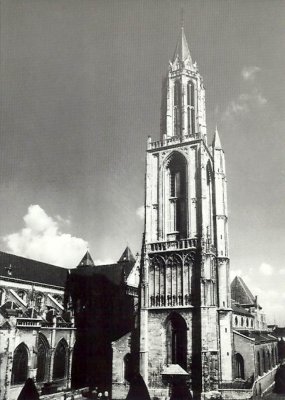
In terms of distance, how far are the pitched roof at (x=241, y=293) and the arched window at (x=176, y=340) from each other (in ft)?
95.9

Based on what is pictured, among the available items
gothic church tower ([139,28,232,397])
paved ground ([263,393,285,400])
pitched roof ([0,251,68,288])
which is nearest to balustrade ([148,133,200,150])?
gothic church tower ([139,28,232,397])

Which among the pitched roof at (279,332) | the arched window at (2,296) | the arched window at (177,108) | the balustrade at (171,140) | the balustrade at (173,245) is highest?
the arched window at (177,108)

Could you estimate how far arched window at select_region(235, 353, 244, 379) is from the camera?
39009 millimetres

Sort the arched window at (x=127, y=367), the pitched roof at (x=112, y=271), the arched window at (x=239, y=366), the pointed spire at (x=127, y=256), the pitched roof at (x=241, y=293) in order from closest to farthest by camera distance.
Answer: the arched window at (x=127, y=367) < the arched window at (x=239, y=366) < the pitched roof at (x=112, y=271) < the pointed spire at (x=127, y=256) < the pitched roof at (x=241, y=293)

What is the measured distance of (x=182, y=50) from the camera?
50250 millimetres

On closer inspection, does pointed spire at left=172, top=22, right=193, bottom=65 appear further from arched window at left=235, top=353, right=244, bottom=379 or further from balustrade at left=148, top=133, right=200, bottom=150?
arched window at left=235, top=353, right=244, bottom=379

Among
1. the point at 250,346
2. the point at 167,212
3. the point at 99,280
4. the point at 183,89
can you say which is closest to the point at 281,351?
the point at 250,346

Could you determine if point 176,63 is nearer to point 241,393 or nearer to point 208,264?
point 208,264

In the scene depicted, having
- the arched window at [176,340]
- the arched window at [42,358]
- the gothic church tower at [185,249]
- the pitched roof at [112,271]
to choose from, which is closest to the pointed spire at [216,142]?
the gothic church tower at [185,249]

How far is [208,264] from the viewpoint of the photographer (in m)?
37.2

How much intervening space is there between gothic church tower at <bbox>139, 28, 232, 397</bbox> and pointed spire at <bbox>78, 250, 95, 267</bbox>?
2043 cm

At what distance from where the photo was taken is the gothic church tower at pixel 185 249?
117ft

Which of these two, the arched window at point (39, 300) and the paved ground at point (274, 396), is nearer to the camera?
the paved ground at point (274, 396)

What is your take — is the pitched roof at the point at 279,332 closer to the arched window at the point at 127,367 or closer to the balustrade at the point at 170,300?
the balustrade at the point at 170,300
